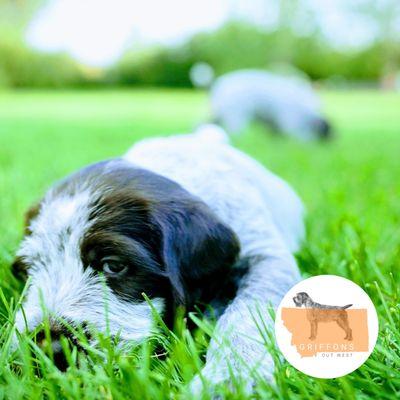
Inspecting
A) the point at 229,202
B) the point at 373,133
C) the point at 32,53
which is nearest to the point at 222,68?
the point at 32,53

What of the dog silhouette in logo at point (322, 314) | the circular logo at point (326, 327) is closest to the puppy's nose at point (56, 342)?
the circular logo at point (326, 327)

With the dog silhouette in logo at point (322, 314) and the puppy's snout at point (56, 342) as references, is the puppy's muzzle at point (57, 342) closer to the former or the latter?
the puppy's snout at point (56, 342)

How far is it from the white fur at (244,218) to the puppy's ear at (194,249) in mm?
197

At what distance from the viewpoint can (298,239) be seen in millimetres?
4629

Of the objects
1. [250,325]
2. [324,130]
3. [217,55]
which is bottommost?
[217,55]

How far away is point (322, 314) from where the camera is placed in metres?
2.41

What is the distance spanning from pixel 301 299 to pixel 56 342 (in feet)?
3.30

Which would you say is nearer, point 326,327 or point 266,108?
point 326,327

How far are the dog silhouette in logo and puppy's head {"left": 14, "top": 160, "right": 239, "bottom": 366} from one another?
669 mm

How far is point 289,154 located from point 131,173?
7.21 meters

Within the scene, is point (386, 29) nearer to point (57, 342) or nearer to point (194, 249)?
point (194, 249)

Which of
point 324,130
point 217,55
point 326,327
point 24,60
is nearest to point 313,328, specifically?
point 326,327

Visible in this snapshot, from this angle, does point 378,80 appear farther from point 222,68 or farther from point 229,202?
point 229,202

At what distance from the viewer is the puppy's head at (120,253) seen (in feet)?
9.32
